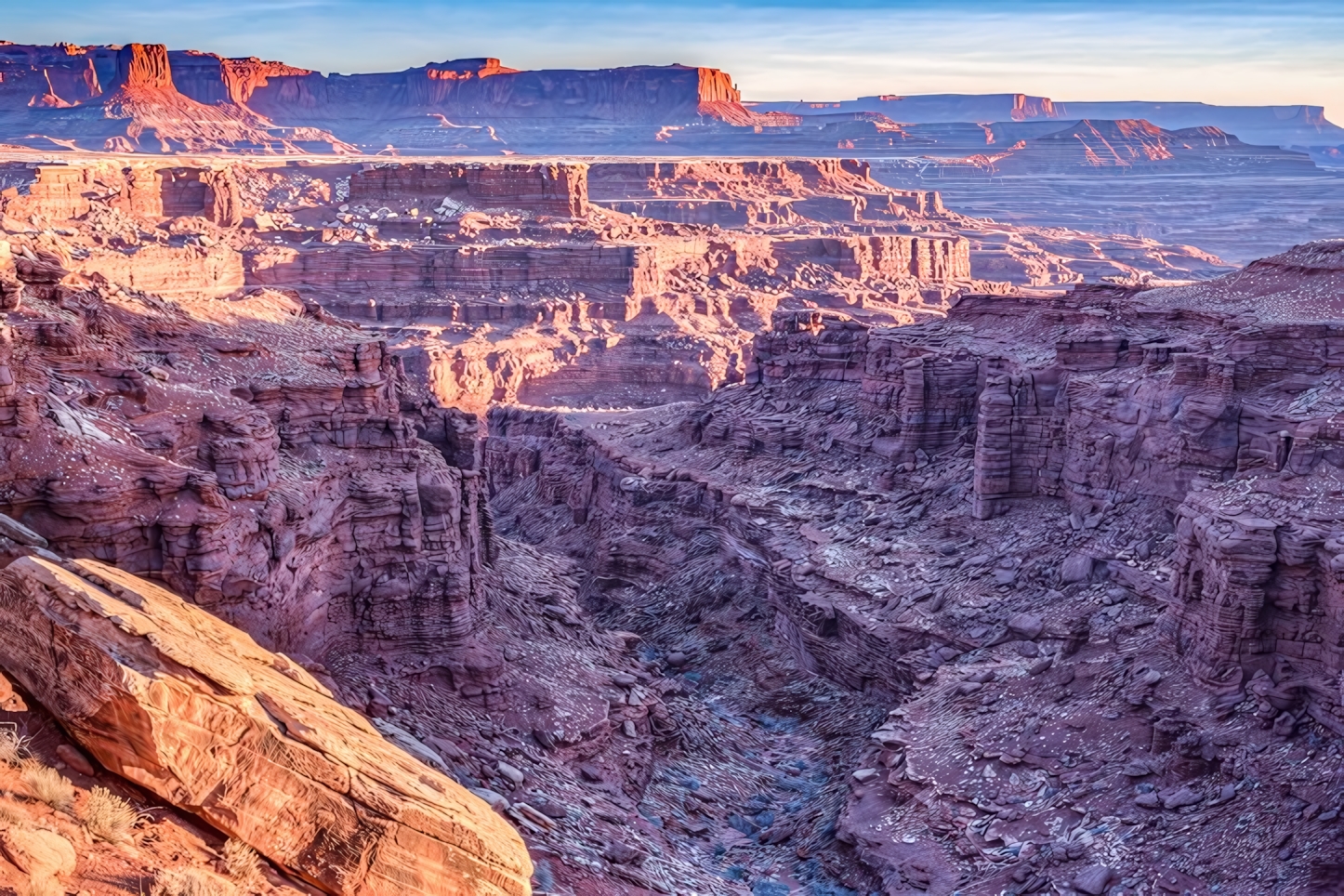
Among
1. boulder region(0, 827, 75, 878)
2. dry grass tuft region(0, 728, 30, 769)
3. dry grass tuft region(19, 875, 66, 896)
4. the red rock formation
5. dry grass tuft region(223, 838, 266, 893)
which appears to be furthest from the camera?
the red rock formation

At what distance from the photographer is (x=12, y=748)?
1120 cm

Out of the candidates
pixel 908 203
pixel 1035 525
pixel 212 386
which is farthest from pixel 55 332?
pixel 908 203

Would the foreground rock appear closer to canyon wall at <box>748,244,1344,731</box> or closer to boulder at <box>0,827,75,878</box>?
boulder at <box>0,827,75,878</box>

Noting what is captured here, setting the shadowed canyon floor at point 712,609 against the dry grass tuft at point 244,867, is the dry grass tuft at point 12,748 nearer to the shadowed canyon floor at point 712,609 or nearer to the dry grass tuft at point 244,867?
the shadowed canyon floor at point 712,609

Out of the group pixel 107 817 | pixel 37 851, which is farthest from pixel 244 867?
pixel 37 851

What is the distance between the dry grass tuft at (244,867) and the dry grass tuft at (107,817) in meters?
0.75

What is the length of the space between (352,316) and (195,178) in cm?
2464

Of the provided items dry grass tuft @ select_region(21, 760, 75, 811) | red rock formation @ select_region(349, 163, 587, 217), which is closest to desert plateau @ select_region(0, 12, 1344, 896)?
dry grass tuft @ select_region(21, 760, 75, 811)

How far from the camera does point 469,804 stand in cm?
1416

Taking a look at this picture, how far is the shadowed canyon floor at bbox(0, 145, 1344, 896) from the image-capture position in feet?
40.0

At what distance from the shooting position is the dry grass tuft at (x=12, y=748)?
11.1m

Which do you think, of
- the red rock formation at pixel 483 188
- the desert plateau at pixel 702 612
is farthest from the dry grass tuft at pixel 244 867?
the red rock formation at pixel 483 188

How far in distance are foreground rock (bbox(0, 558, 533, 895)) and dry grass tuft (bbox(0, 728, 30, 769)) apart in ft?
1.30

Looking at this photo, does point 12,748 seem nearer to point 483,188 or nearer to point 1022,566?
point 1022,566
